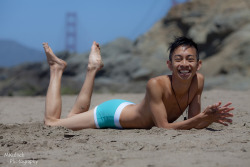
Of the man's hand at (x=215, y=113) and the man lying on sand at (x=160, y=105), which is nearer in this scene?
the man's hand at (x=215, y=113)

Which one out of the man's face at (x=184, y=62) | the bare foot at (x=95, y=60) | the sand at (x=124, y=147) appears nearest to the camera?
the sand at (x=124, y=147)

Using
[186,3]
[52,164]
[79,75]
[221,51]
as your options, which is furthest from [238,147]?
[186,3]

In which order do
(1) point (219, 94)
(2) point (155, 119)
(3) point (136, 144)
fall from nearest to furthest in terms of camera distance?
(3) point (136, 144)
(2) point (155, 119)
(1) point (219, 94)

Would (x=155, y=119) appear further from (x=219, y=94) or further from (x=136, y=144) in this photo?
(x=219, y=94)

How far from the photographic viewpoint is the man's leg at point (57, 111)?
14.6 feet

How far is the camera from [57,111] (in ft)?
15.1

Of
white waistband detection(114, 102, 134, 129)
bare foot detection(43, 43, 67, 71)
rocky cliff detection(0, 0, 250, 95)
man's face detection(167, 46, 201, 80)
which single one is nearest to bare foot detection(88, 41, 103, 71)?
bare foot detection(43, 43, 67, 71)

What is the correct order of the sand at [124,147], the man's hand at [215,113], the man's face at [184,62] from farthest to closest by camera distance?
the man's face at [184,62] → the man's hand at [215,113] → the sand at [124,147]

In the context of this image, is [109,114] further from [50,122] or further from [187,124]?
[187,124]

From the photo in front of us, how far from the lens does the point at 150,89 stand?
12.6 feet

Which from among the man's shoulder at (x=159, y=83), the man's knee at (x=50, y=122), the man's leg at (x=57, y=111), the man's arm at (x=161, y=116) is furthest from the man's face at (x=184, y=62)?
the man's knee at (x=50, y=122)

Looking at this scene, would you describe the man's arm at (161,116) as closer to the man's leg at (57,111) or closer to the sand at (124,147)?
the sand at (124,147)

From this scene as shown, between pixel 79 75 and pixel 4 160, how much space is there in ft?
64.6

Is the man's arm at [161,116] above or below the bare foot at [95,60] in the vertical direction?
below
